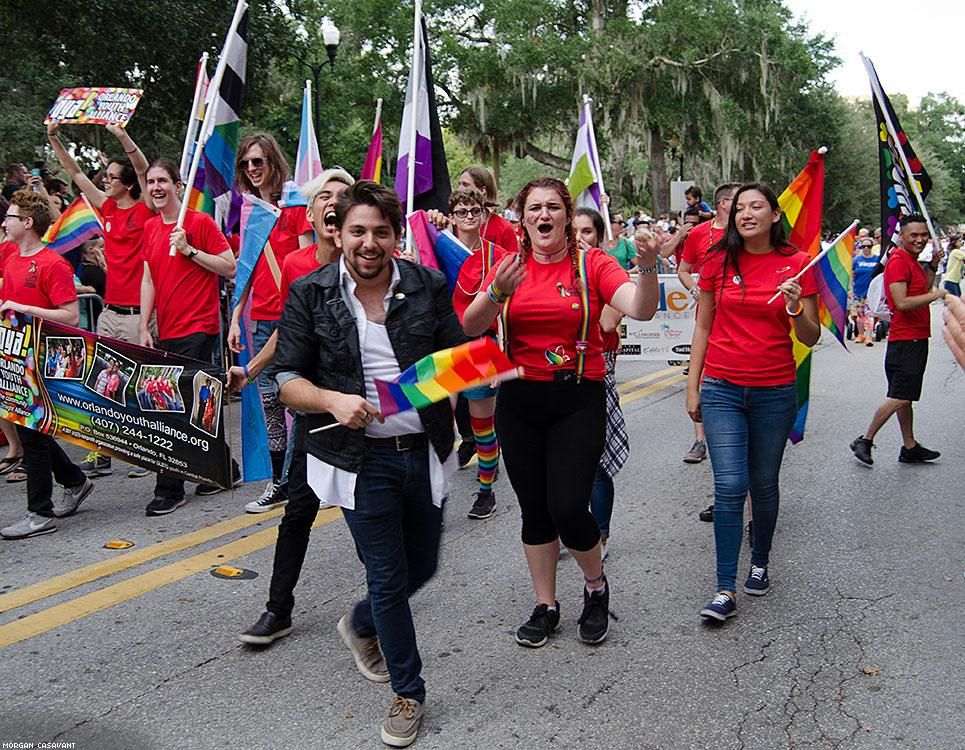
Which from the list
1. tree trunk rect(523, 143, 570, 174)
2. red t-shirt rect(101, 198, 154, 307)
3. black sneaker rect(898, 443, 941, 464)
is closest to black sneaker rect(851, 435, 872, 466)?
black sneaker rect(898, 443, 941, 464)

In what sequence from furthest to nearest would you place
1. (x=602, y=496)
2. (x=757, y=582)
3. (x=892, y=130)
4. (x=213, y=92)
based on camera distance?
1. (x=213, y=92)
2. (x=892, y=130)
3. (x=602, y=496)
4. (x=757, y=582)

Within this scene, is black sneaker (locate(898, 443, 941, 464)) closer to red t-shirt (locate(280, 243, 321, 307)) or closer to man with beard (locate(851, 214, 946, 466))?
man with beard (locate(851, 214, 946, 466))

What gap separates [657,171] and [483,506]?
28506 mm

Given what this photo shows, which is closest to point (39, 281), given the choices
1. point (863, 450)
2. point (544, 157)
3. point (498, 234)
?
point (498, 234)

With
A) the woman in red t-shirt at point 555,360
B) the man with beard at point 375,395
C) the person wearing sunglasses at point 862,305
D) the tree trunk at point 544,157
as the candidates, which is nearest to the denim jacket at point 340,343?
the man with beard at point 375,395

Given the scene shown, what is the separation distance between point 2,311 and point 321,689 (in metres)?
3.35

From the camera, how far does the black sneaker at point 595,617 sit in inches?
154

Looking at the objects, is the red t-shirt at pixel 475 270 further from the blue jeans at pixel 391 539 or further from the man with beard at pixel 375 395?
the blue jeans at pixel 391 539

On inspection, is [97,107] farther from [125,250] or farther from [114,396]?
[114,396]

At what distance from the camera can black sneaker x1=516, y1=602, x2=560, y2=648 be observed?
3.89 metres

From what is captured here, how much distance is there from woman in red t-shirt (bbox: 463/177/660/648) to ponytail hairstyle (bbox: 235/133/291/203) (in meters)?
2.48

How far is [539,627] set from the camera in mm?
3926

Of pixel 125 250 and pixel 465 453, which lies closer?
pixel 125 250

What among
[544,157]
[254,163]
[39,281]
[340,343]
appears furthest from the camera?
[544,157]
